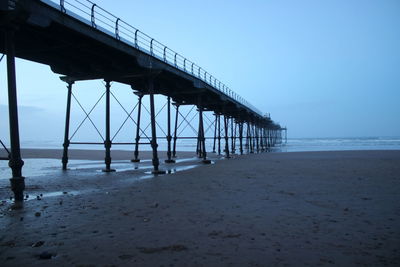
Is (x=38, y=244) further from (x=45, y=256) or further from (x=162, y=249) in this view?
(x=162, y=249)

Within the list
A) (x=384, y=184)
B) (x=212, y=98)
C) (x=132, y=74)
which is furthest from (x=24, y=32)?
(x=212, y=98)

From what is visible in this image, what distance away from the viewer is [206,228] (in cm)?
461

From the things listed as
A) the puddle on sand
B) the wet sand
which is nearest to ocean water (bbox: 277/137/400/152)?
the wet sand

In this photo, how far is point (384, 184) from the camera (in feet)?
29.1

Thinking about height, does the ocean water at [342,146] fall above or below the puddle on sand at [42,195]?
below

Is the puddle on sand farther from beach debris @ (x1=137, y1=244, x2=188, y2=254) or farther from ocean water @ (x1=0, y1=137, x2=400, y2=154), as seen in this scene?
ocean water @ (x1=0, y1=137, x2=400, y2=154)

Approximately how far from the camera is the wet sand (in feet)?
11.3

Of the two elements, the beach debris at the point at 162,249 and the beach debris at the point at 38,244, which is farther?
the beach debris at the point at 38,244

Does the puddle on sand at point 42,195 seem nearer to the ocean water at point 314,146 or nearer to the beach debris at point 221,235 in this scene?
the beach debris at point 221,235

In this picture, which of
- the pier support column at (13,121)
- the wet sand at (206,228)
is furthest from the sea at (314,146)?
the pier support column at (13,121)

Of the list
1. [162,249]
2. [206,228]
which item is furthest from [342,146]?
[162,249]

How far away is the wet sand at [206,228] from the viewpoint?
3.45 m

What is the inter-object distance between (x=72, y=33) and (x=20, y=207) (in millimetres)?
5661

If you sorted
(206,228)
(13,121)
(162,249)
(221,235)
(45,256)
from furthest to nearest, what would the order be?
1. (13,121)
2. (206,228)
3. (221,235)
4. (162,249)
5. (45,256)
